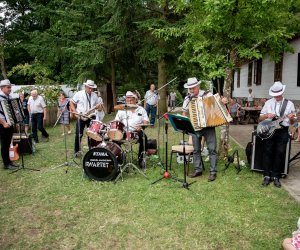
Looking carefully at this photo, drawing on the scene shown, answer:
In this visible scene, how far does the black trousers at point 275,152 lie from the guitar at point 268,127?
0.31 feet

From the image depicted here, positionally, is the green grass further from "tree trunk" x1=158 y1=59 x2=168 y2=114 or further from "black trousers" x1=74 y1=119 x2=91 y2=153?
"tree trunk" x1=158 y1=59 x2=168 y2=114

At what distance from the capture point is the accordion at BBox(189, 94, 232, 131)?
6.40 metres

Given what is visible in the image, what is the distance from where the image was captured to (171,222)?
4.69 m

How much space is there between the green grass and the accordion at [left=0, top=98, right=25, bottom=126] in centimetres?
124

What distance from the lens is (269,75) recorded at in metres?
17.6

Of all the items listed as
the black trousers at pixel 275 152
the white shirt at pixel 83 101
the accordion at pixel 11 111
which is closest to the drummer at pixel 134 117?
the white shirt at pixel 83 101

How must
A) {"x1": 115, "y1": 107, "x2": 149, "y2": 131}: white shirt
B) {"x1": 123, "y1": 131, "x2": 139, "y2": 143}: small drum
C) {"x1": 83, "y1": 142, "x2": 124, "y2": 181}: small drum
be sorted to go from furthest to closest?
1. {"x1": 115, "y1": 107, "x2": 149, "y2": 131}: white shirt
2. {"x1": 123, "y1": 131, "x2": 139, "y2": 143}: small drum
3. {"x1": 83, "y1": 142, "x2": 124, "y2": 181}: small drum

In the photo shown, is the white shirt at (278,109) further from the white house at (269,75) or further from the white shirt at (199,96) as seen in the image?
the white house at (269,75)

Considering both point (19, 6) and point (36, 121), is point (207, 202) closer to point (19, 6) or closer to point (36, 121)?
point (36, 121)

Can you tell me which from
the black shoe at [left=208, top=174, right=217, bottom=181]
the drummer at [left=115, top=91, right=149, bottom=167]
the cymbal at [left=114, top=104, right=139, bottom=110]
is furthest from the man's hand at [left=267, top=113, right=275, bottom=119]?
the cymbal at [left=114, top=104, right=139, bottom=110]

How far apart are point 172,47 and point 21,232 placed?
12.4m

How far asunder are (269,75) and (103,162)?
13.7 metres

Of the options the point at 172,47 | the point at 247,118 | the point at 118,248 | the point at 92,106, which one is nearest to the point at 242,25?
the point at 92,106

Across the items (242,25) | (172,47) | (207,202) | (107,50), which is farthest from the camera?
(107,50)
